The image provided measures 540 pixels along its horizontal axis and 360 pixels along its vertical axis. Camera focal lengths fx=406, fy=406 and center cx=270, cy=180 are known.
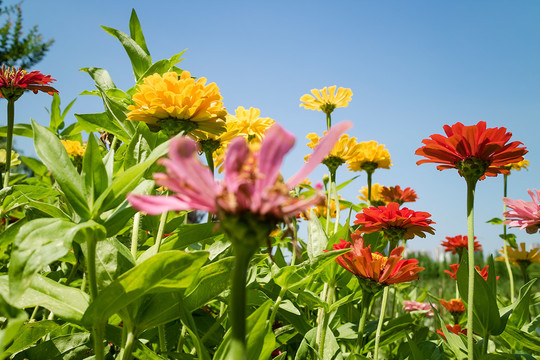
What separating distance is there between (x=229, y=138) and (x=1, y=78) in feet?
2.31

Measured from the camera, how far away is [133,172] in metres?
0.61

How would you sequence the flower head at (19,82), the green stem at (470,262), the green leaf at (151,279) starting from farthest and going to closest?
the flower head at (19,82), the green stem at (470,262), the green leaf at (151,279)

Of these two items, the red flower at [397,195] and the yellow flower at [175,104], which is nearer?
the yellow flower at [175,104]

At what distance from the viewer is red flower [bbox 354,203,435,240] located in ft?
3.75

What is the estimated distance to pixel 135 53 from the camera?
113 cm

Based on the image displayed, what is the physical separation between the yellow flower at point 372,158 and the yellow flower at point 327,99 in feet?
0.78

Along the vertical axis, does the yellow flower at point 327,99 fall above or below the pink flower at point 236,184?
above

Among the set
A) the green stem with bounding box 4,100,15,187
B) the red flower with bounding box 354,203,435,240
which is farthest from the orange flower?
the green stem with bounding box 4,100,15,187

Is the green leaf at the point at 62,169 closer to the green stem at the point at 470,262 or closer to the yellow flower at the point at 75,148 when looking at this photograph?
the green stem at the point at 470,262

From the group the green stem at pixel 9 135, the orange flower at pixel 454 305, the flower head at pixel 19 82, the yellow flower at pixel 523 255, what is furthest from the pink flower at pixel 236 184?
the yellow flower at pixel 523 255

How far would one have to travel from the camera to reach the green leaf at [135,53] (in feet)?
3.58

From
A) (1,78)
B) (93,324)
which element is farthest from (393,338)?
(1,78)

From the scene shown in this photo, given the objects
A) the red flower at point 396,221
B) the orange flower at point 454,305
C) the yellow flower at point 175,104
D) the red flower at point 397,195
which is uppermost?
the yellow flower at point 175,104

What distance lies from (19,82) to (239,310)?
1.23m
